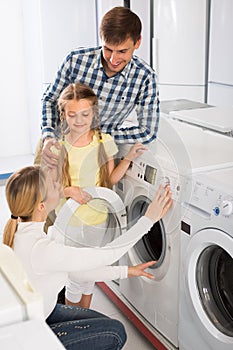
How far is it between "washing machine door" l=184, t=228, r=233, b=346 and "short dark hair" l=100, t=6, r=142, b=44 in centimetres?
79

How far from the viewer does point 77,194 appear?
6.39 ft

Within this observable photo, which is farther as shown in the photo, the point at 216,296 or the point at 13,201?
the point at 216,296

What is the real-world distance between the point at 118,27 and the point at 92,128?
39 centimetres

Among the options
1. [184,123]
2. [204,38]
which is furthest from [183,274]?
[204,38]

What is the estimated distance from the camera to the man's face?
1.99 metres

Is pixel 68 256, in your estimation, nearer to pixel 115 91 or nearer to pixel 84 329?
pixel 84 329

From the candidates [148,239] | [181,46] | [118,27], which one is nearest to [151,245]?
[148,239]

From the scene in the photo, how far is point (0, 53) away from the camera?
4.77 m

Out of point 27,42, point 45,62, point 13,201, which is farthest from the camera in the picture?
point 27,42

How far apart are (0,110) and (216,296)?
3.47 metres

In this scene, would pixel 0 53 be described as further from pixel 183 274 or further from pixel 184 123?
pixel 183 274

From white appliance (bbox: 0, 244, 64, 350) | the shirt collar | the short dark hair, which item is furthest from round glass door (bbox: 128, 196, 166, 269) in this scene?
white appliance (bbox: 0, 244, 64, 350)

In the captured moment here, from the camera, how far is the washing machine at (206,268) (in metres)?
1.79

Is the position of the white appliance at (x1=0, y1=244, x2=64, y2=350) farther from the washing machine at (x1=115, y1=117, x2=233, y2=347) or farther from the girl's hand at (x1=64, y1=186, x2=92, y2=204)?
the washing machine at (x1=115, y1=117, x2=233, y2=347)
